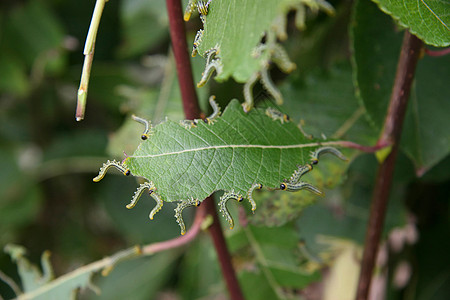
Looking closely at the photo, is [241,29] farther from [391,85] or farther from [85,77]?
[391,85]

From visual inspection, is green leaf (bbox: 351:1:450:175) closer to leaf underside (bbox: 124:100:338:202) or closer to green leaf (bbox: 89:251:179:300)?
leaf underside (bbox: 124:100:338:202)

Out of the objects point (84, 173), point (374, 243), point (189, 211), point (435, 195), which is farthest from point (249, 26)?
point (84, 173)

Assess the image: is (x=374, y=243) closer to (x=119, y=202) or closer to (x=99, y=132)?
(x=119, y=202)

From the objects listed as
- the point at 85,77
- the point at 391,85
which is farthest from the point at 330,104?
the point at 85,77

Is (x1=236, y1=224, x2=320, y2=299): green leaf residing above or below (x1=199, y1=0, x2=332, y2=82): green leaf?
below

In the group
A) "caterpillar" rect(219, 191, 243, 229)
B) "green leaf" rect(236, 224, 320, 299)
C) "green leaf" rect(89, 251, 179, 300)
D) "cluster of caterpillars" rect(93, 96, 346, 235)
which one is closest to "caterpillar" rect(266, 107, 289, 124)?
"cluster of caterpillars" rect(93, 96, 346, 235)

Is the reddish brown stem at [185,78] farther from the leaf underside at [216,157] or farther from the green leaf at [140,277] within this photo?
the green leaf at [140,277]
